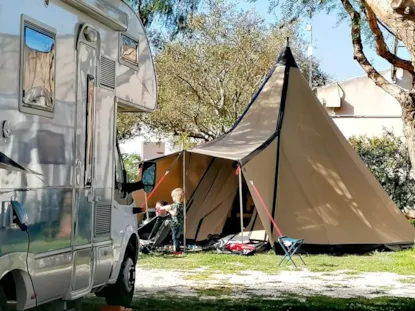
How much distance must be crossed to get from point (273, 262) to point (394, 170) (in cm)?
875

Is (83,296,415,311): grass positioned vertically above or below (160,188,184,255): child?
below

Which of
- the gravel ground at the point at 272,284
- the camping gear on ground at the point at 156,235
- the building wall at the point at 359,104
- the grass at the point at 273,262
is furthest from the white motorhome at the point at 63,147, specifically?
the building wall at the point at 359,104

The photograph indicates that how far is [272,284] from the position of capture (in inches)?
440

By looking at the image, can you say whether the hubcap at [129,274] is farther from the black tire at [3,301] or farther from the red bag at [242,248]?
the red bag at [242,248]

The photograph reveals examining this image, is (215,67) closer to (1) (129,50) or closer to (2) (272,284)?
(2) (272,284)

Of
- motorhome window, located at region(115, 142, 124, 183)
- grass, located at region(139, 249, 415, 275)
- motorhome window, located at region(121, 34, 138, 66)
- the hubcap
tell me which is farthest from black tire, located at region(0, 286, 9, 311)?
grass, located at region(139, 249, 415, 275)

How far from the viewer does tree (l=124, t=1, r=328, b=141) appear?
26.9 m

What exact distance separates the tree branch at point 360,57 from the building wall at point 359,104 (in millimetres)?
15144

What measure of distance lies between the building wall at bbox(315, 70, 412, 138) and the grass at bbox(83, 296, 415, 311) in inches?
878

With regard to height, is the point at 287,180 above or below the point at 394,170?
below

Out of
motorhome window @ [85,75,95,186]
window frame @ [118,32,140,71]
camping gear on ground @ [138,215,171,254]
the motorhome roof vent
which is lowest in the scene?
camping gear on ground @ [138,215,171,254]

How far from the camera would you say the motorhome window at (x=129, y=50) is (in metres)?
7.66

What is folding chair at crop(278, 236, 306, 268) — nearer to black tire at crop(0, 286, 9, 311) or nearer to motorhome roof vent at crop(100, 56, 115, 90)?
motorhome roof vent at crop(100, 56, 115, 90)

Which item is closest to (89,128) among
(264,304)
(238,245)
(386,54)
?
(264,304)
